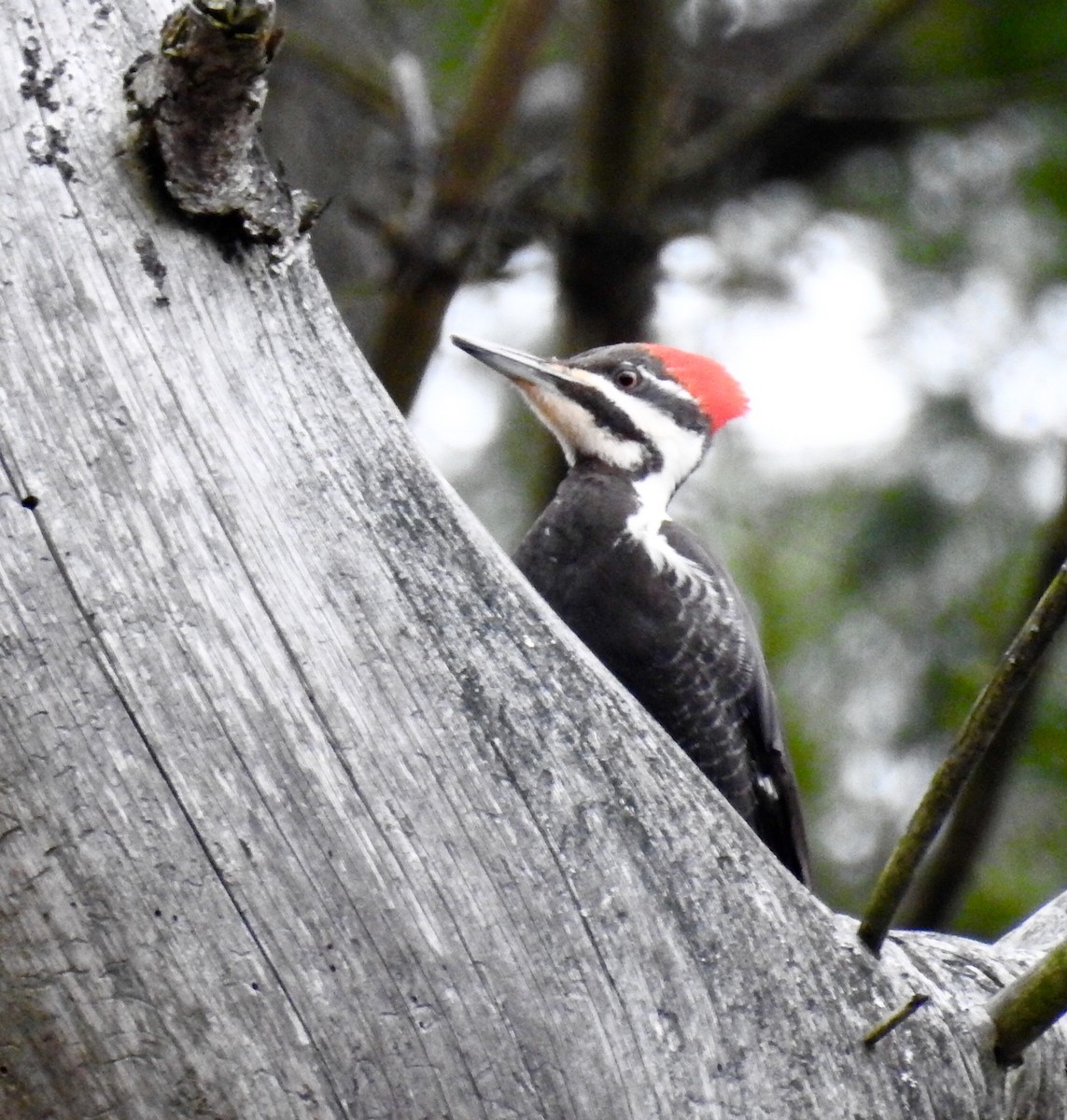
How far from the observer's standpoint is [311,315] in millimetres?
2072

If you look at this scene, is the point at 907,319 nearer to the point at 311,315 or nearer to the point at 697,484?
the point at 697,484

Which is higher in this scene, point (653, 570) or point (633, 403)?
point (633, 403)

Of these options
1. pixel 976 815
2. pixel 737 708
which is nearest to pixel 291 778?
pixel 737 708

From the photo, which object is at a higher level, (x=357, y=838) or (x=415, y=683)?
(x=415, y=683)

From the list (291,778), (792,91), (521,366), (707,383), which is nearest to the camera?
(291,778)

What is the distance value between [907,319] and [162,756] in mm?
4059

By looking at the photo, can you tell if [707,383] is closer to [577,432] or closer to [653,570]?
[577,432]

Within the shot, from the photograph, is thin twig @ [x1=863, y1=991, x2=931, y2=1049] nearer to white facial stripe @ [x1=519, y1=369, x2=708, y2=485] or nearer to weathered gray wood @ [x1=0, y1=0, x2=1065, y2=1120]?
weathered gray wood @ [x1=0, y1=0, x2=1065, y2=1120]

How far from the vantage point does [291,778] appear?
1.84 meters

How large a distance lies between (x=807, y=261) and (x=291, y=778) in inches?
163

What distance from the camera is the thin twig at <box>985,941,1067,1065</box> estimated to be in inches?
76.6

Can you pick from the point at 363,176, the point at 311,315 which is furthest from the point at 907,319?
the point at 311,315

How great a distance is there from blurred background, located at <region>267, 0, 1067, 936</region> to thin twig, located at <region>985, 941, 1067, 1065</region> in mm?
1370

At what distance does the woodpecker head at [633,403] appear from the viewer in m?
3.39
